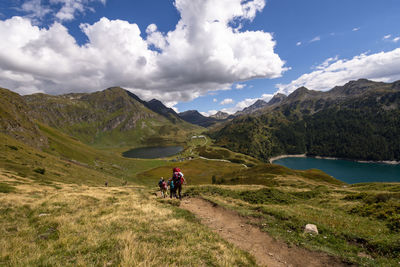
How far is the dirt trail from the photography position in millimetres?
9867

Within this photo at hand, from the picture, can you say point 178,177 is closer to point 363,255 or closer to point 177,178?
point 177,178

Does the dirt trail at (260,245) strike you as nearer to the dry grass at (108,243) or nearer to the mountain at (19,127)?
the dry grass at (108,243)

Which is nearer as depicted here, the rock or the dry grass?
the dry grass

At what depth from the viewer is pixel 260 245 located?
38.3ft

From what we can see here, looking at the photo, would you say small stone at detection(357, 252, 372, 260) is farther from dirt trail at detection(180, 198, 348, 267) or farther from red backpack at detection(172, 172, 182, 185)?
red backpack at detection(172, 172, 182, 185)

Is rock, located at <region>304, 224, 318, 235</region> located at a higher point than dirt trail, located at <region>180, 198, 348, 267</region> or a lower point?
higher

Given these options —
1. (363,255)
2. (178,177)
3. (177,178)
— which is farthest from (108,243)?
(363,255)

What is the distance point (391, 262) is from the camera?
9445 millimetres

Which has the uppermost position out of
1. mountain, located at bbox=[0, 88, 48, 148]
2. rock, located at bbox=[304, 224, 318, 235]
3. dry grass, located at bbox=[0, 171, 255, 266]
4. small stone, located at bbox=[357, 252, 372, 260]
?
mountain, located at bbox=[0, 88, 48, 148]

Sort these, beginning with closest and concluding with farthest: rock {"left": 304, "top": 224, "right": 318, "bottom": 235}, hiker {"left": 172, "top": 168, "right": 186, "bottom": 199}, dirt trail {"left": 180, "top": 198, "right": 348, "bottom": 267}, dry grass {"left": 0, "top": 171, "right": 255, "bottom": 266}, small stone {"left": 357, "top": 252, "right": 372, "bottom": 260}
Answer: dry grass {"left": 0, "top": 171, "right": 255, "bottom": 266}, dirt trail {"left": 180, "top": 198, "right": 348, "bottom": 267}, small stone {"left": 357, "top": 252, "right": 372, "bottom": 260}, rock {"left": 304, "top": 224, "right": 318, "bottom": 235}, hiker {"left": 172, "top": 168, "right": 186, "bottom": 199}

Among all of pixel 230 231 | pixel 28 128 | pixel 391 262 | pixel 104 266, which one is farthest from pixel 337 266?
pixel 28 128

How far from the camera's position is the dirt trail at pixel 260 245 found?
987 cm

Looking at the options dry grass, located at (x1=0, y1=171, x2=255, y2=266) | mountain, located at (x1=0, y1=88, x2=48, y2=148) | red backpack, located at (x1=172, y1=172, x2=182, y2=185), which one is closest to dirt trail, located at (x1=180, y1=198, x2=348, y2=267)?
dry grass, located at (x1=0, y1=171, x2=255, y2=266)

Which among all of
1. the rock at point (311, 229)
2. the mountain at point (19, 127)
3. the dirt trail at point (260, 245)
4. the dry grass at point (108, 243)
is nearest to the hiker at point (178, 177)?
the dirt trail at point (260, 245)
